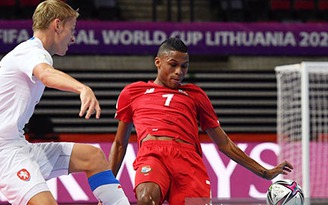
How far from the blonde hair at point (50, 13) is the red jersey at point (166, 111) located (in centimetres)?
131

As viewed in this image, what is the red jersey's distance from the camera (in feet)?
19.5

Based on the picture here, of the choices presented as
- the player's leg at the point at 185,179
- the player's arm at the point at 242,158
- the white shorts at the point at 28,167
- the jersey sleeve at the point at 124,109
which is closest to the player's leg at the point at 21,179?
the white shorts at the point at 28,167

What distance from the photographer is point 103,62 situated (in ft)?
43.0

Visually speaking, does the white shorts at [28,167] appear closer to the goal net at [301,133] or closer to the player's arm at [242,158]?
the player's arm at [242,158]

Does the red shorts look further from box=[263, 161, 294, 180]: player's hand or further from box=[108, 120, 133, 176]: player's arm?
box=[263, 161, 294, 180]: player's hand

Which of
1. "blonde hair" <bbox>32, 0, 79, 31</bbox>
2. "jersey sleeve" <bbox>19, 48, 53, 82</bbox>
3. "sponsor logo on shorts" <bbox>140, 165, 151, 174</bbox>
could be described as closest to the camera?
"jersey sleeve" <bbox>19, 48, 53, 82</bbox>

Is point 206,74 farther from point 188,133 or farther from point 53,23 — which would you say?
point 53,23

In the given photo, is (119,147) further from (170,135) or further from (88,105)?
(88,105)

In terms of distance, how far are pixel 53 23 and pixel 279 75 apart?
6626mm

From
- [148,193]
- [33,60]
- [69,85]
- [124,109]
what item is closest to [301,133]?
[124,109]

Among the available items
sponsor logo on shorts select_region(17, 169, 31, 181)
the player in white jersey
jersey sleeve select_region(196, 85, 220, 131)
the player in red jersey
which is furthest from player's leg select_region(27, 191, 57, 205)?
jersey sleeve select_region(196, 85, 220, 131)

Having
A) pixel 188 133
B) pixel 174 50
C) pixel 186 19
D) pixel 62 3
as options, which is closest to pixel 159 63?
pixel 174 50

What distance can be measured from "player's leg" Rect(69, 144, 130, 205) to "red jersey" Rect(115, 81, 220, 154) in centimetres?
105

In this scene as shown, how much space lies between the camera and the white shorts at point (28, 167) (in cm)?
464
